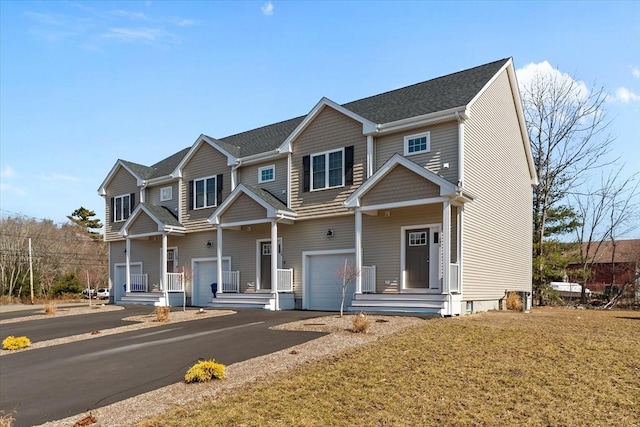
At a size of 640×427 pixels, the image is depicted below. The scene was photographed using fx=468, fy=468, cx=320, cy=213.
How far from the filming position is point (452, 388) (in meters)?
6.48

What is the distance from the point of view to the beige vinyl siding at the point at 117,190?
26328 mm

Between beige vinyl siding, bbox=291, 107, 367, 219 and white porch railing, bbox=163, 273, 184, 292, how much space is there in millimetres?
7991

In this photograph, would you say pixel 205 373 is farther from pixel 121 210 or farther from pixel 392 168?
pixel 121 210

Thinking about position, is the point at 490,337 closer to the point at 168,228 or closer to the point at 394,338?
the point at 394,338

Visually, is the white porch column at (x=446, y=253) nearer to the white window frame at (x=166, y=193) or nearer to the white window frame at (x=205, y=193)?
the white window frame at (x=205, y=193)

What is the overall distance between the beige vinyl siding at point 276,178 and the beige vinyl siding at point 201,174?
0.99 metres

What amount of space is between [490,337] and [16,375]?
967 centimetres

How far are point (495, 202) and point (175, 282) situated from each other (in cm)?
1513

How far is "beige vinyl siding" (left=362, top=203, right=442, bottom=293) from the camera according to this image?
15461 mm

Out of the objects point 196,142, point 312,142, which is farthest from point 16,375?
point 196,142

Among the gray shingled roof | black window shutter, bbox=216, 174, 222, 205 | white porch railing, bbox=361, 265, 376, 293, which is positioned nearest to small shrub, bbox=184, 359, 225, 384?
white porch railing, bbox=361, 265, 376, 293

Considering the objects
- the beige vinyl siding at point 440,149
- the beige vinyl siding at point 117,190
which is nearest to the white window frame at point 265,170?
the beige vinyl siding at point 440,149

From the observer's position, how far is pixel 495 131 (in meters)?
17.8

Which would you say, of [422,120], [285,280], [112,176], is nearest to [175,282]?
[285,280]
